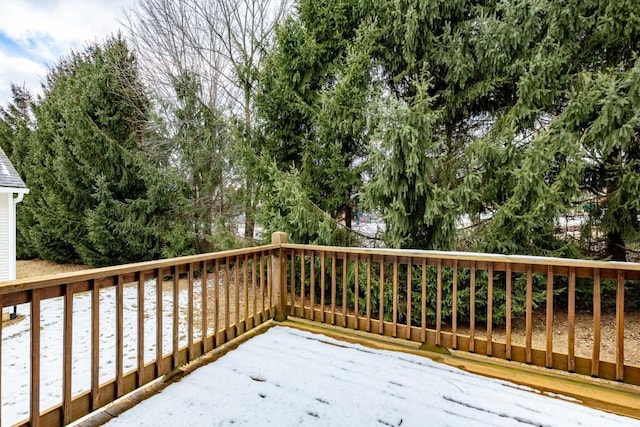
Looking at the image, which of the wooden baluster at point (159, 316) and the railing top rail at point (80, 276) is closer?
the railing top rail at point (80, 276)

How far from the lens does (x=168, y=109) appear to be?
25.1 feet

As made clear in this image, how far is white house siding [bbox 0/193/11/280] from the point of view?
273 inches

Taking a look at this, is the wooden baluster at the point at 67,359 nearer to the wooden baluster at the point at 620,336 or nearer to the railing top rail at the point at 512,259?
the railing top rail at the point at 512,259

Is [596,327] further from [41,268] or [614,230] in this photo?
[41,268]

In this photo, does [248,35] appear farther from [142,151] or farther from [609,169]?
[609,169]

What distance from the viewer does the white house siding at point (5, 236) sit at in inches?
273

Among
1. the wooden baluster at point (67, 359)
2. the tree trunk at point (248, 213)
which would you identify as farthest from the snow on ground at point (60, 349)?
the tree trunk at point (248, 213)

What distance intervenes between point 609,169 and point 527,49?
72.7 inches

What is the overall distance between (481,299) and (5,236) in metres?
9.26

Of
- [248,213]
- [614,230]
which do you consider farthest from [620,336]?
[248,213]

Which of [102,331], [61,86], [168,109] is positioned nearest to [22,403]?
[102,331]

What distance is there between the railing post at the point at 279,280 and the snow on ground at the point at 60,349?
1717mm

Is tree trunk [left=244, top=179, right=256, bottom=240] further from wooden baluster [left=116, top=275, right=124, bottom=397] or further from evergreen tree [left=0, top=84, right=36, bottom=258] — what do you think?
evergreen tree [left=0, top=84, right=36, bottom=258]

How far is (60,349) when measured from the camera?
14.0ft
